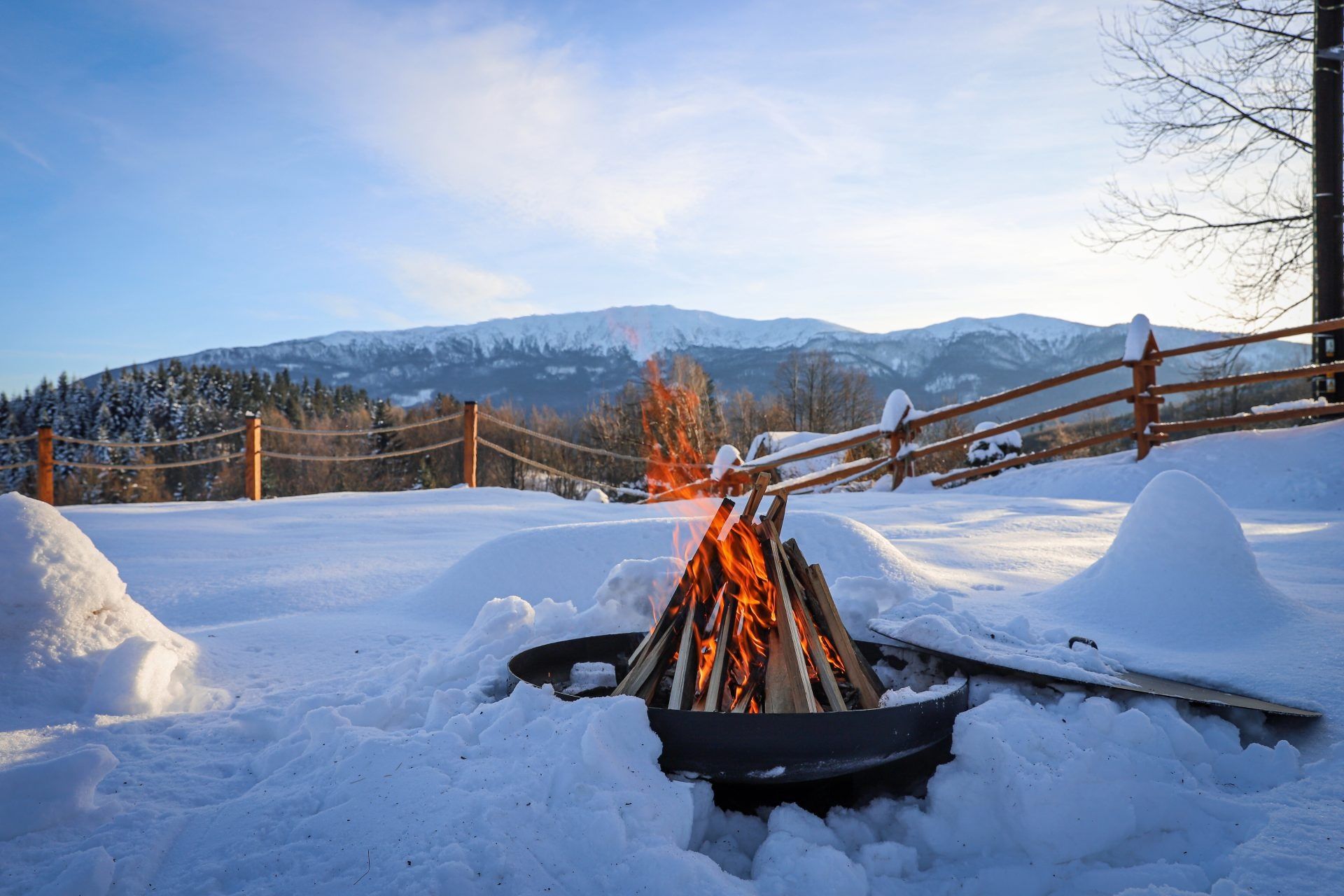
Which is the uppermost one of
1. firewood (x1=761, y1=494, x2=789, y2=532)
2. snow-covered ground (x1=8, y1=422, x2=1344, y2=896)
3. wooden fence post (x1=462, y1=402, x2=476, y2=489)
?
wooden fence post (x1=462, y1=402, x2=476, y2=489)

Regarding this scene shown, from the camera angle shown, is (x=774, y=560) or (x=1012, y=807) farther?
(x=774, y=560)

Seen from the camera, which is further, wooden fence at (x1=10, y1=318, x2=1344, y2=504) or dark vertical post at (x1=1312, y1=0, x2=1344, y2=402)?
dark vertical post at (x1=1312, y1=0, x2=1344, y2=402)

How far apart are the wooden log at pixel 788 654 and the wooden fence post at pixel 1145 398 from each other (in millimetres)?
7145

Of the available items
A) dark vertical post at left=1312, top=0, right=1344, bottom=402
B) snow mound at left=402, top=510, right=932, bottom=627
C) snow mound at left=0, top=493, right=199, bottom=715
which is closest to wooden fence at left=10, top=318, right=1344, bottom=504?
dark vertical post at left=1312, top=0, right=1344, bottom=402

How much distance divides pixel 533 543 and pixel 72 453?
232 feet

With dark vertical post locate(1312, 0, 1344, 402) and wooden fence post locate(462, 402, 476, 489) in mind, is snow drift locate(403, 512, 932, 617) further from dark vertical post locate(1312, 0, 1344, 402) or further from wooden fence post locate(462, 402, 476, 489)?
dark vertical post locate(1312, 0, 1344, 402)

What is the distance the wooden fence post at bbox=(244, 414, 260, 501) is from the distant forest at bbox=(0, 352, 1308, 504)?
15.6 meters

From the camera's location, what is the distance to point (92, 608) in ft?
8.38

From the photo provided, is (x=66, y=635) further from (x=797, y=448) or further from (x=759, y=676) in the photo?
(x=797, y=448)

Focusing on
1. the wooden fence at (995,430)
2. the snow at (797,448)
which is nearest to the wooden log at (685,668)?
the wooden fence at (995,430)

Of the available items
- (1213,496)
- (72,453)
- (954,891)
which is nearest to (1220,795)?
(954,891)

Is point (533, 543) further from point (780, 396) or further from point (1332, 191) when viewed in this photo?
point (780, 396)

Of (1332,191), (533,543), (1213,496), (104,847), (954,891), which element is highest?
(1332,191)

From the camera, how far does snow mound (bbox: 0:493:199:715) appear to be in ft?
7.66
